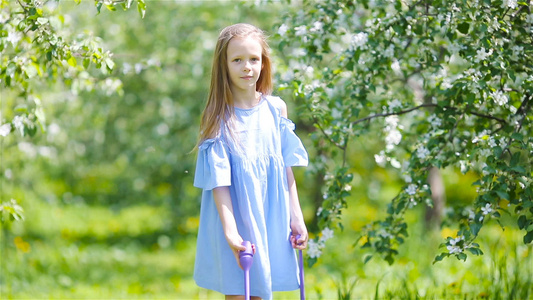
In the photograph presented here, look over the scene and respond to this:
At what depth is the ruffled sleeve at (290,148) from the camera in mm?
2516

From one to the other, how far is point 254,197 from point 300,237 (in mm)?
253

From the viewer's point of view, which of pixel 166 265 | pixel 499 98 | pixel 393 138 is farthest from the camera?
pixel 166 265

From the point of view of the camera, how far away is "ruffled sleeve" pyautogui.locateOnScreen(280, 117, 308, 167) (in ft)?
8.25

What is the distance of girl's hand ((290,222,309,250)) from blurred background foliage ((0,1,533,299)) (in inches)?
44.6

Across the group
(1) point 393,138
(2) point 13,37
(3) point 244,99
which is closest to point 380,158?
(1) point 393,138

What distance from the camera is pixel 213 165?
7.63 feet

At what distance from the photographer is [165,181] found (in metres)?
5.91

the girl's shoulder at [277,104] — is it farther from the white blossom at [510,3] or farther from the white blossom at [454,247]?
the white blossom at [510,3]

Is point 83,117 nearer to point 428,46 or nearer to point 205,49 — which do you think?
point 205,49

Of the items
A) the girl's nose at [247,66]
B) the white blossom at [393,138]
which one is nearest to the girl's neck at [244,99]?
the girl's nose at [247,66]

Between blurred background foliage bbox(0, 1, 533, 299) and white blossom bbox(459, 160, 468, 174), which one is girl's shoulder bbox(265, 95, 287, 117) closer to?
white blossom bbox(459, 160, 468, 174)

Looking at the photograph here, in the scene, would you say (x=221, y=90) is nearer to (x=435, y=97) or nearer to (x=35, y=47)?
(x=35, y=47)

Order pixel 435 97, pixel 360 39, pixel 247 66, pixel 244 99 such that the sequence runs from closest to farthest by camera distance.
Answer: pixel 247 66
pixel 244 99
pixel 360 39
pixel 435 97

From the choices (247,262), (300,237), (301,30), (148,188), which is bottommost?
(247,262)
